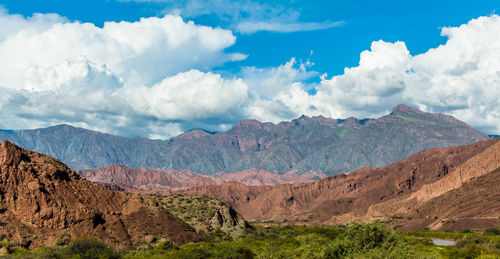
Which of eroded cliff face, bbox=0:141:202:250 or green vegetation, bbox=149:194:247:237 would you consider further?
green vegetation, bbox=149:194:247:237

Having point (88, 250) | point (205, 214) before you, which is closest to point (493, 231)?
point (205, 214)

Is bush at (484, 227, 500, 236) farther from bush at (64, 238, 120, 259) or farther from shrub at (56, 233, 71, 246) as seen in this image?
shrub at (56, 233, 71, 246)

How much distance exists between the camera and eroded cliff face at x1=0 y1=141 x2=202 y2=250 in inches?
2488

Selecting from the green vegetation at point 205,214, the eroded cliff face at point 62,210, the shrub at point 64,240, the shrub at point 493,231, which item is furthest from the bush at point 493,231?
the shrub at point 64,240

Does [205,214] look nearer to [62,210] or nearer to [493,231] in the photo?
[62,210]

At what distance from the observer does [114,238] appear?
6775 cm

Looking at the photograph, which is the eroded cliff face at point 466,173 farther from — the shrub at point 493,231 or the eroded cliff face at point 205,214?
the eroded cliff face at point 205,214

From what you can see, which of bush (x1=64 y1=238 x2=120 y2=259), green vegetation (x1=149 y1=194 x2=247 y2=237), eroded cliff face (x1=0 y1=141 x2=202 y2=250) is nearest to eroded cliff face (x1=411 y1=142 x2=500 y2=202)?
green vegetation (x1=149 y1=194 x2=247 y2=237)

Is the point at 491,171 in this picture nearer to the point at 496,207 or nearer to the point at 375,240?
the point at 496,207

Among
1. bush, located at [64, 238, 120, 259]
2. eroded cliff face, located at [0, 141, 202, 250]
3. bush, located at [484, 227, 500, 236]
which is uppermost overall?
eroded cliff face, located at [0, 141, 202, 250]

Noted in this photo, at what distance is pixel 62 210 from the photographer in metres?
66.2

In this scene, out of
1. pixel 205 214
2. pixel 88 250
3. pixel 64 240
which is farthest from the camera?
pixel 205 214

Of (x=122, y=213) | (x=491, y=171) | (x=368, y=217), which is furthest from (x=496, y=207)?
(x=122, y=213)

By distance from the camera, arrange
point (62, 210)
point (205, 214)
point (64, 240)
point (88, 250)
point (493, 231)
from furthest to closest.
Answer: point (493, 231) → point (205, 214) → point (62, 210) → point (64, 240) → point (88, 250)
